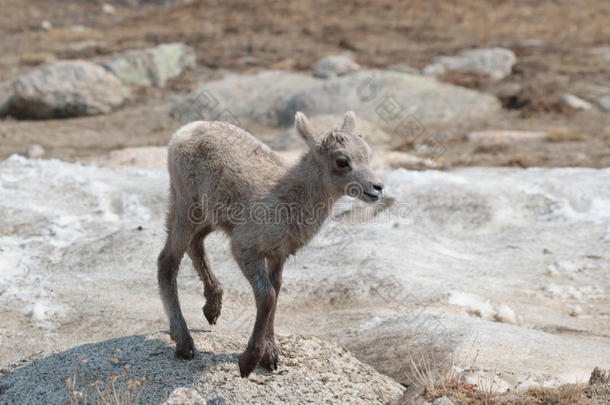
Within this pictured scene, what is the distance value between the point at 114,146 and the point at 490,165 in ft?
39.4

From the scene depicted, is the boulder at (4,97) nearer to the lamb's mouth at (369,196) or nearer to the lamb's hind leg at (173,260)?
the lamb's hind leg at (173,260)

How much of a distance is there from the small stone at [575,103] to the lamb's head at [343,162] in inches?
850

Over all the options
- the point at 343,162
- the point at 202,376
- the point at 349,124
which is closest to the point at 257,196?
the point at 343,162

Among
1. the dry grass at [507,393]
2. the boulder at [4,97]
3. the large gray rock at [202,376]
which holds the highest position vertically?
the dry grass at [507,393]

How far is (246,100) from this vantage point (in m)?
27.7

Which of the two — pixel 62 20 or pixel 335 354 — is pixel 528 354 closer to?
pixel 335 354

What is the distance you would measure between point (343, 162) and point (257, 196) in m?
0.95

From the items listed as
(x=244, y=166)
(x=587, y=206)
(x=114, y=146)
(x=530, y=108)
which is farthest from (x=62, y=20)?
(x=244, y=166)

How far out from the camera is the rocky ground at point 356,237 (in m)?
7.41

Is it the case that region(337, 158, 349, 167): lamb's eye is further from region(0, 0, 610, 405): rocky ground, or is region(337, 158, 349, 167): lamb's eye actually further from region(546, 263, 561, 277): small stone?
region(546, 263, 561, 277): small stone

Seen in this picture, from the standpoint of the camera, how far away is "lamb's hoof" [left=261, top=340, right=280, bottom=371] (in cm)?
709

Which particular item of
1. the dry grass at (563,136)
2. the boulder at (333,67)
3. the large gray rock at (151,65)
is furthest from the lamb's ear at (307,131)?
the large gray rock at (151,65)

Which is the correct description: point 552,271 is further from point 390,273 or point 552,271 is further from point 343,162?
point 343,162

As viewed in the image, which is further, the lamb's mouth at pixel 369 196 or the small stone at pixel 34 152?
the small stone at pixel 34 152
